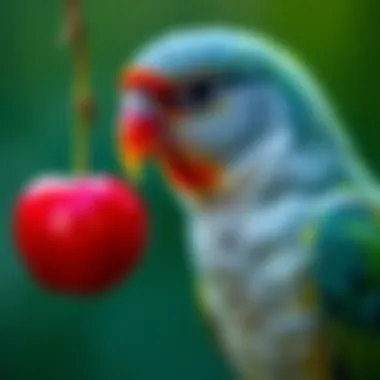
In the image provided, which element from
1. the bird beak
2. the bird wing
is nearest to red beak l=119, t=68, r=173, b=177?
the bird beak

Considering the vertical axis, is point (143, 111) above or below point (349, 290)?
above

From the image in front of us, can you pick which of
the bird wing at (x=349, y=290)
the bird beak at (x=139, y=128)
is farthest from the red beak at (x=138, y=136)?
the bird wing at (x=349, y=290)

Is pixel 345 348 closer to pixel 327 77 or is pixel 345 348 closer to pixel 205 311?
pixel 205 311

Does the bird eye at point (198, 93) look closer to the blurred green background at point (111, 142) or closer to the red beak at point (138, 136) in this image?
the red beak at point (138, 136)

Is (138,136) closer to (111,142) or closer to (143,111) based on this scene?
(143,111)

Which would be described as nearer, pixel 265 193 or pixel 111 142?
pixel 265 193

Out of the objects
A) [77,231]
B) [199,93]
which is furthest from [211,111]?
[77,231]
